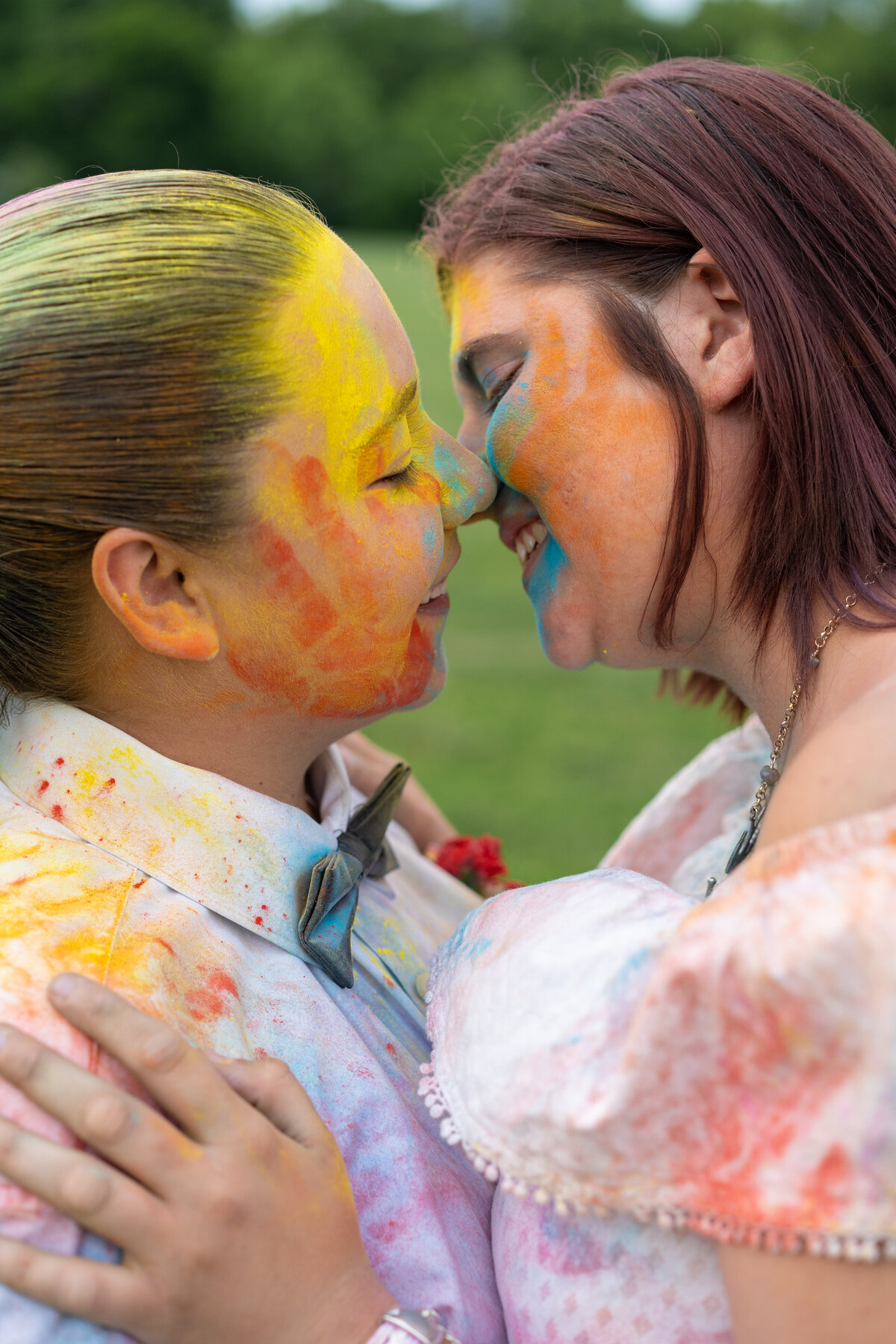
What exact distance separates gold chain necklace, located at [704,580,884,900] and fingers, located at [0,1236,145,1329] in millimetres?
1075

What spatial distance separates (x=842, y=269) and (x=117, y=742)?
1558 mm

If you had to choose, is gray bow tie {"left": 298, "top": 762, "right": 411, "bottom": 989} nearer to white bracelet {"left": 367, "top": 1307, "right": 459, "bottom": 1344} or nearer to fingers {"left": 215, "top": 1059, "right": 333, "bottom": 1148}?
fingers {"left": 215, "top": 1059, "right": 333, "bottom": 1148}

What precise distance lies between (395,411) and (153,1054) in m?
1.09

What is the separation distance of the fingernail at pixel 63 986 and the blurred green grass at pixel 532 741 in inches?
167

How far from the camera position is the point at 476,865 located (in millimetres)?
2854

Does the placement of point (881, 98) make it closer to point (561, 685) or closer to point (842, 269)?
point (561, 685)

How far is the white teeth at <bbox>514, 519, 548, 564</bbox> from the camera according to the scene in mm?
2523

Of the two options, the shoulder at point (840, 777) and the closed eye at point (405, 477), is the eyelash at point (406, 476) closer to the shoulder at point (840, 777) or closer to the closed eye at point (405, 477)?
the closed eye at point (405, 477)

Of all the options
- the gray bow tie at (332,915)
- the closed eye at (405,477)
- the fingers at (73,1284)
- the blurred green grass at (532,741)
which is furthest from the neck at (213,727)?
the blurred green grass at (532,741)

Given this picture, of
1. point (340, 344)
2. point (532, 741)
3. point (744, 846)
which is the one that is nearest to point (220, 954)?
point (340, 344)

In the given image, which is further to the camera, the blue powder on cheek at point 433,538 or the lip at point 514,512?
the lip at point 514,512

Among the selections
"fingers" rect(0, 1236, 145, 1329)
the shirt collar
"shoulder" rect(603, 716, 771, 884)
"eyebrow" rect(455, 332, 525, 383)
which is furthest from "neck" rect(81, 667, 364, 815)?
"shoulder" rect(603, 716, 771, 884)

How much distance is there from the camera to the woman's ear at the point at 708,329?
7.16ft

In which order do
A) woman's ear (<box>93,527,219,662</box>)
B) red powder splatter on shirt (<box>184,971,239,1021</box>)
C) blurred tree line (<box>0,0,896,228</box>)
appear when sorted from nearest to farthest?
red powder splatter on shirt (<box>184,971,239,1021</box>) < woman's ear (<box>93,527,219,662</box>) < blurred tree line (<box>0,0,896,228</box>)
